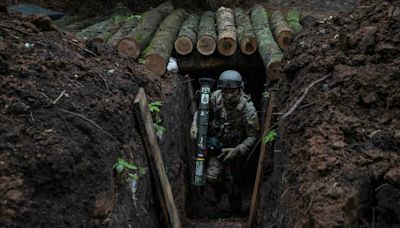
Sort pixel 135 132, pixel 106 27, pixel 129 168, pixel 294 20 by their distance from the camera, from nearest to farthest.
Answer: pixel 129 168
pixel 135 132
pixel 106 27
pixel 294 20

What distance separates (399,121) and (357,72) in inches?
30.4

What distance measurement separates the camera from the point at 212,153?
804 cm

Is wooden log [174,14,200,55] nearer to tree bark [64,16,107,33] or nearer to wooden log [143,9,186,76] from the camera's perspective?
wooden log [143,9,186,76]

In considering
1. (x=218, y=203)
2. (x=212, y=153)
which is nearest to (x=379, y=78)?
(x=212, y=153)

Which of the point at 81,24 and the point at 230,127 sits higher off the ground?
the point at 81,24

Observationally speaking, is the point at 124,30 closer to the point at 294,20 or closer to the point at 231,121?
the point at 231,121

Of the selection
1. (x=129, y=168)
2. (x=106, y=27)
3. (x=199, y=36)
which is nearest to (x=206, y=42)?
(x=199, y=36)

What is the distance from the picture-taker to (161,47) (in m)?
7.74

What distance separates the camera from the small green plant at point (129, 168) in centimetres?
371

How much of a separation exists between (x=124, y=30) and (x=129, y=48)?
1.23m

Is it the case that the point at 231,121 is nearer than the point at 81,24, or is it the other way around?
the point at 231,121

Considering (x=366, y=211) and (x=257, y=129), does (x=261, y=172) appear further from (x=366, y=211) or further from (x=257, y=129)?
(x=366, y=211)

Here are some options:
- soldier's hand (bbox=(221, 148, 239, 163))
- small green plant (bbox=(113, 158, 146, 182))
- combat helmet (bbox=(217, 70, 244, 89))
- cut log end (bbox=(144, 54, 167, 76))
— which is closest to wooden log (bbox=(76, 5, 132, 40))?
cut log end (bbox=(144, 54, 167, 76))

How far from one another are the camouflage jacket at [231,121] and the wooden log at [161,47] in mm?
1082
